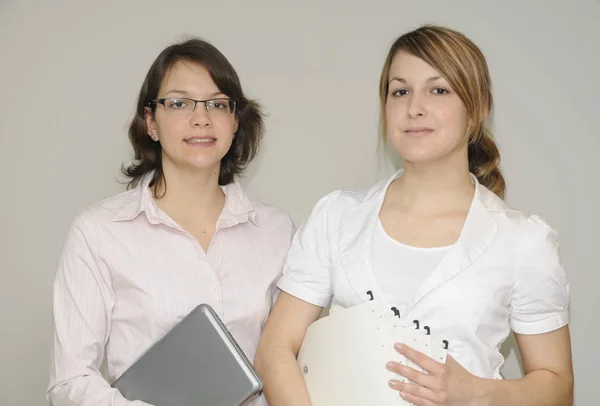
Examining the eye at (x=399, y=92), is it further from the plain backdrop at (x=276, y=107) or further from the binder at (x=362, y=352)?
the plain backdrop at (x=276, y=107)

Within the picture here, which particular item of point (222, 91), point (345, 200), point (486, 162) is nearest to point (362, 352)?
point (345, 200)

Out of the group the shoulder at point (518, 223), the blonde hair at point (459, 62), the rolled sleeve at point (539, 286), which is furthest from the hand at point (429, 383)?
the blonde hair at point (459, 62)

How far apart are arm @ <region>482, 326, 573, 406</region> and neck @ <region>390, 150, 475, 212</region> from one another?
15.6 inches

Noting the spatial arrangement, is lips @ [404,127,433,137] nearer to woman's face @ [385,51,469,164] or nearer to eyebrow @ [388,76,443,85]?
woman's face @ [385,51,469,164]

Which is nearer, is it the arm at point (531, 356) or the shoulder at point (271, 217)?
the arm at point (531, 356)

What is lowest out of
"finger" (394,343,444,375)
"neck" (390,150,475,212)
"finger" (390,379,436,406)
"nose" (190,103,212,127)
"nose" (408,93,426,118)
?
"finger" (390,379,436,406)

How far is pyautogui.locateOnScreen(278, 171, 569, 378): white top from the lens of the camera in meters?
1.95

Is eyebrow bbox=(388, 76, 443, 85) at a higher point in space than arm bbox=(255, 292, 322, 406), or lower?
higher

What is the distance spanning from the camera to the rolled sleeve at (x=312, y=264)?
Answer: 214cm

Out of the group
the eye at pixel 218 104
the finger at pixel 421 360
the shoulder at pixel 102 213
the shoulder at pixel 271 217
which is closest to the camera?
the finger at pixel 421 360

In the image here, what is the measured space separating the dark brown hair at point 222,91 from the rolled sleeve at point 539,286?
0.96 metres

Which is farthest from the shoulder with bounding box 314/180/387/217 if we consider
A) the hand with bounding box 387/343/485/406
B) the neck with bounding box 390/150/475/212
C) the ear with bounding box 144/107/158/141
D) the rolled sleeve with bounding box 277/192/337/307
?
the ear with bounding box 144/107/158/141

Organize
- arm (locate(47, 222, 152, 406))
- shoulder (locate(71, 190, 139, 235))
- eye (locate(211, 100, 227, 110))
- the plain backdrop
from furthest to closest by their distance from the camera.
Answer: the plain backdrop, eye (locate(211, 100, 227, 110)), shoulder (locate(71, 190, 139, 235)), arm (locate(47, 222, 152, 406))

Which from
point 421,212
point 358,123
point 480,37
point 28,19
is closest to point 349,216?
point 421,212
